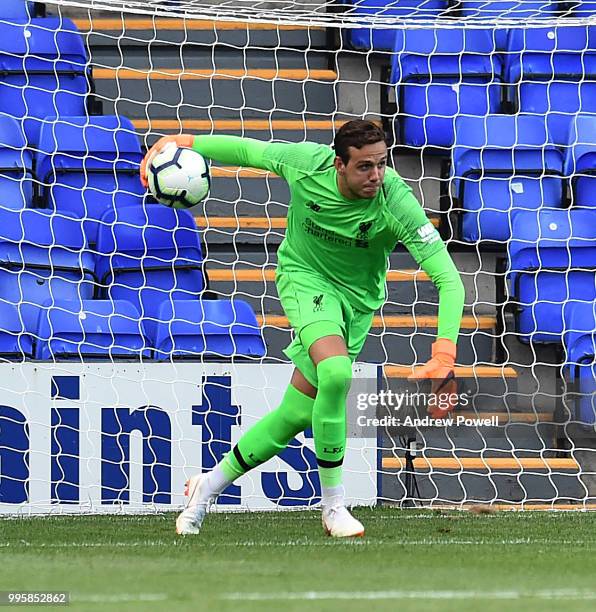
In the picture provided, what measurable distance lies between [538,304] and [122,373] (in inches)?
111

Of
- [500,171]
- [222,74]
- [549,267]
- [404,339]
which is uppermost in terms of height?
[222,74]

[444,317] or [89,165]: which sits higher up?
[89,165]

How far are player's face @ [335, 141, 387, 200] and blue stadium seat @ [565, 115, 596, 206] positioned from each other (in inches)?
157

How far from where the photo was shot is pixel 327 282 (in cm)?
555

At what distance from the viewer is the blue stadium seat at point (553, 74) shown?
30.9ft

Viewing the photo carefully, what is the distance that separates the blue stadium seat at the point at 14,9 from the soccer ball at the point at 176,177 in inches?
182

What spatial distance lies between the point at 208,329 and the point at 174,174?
103 inches

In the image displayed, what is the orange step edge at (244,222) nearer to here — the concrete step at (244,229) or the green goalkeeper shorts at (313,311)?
the concrete step at (244,229)

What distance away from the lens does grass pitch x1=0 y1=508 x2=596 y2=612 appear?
3.39 m

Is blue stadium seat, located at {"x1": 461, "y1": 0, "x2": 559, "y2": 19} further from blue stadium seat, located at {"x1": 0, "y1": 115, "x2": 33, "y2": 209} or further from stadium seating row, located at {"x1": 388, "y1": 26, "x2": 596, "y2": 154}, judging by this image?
blue stadium seat, located at {"x1": 0, "y1": 115, "x2": 33, "y2": 209}

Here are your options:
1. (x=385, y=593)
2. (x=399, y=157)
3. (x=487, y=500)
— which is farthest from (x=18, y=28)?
(x=385, y=593)

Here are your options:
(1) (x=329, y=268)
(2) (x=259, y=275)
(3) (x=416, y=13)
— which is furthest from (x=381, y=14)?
(1) (x=329, y=268)

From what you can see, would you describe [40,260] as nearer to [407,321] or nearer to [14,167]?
[14,167]

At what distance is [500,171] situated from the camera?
9023 mm
